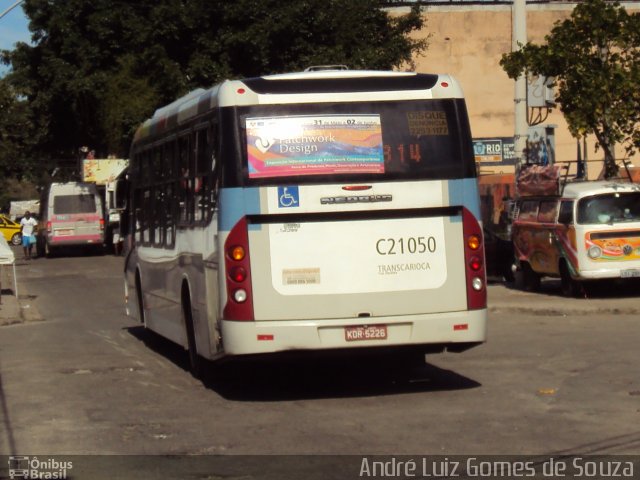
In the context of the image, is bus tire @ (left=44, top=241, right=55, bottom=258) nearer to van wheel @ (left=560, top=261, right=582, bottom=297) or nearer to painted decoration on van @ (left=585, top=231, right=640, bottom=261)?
van wheel @ (left=560, top=261, right=582, bottom=297)

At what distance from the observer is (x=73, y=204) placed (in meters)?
44.6

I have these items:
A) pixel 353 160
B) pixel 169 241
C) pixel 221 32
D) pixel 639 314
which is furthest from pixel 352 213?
pixel 221 32

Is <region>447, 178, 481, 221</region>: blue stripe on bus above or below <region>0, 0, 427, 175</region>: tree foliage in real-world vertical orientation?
below

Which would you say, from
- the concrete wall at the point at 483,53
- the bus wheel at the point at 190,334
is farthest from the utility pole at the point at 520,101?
the concrete wall at the point at 483,53

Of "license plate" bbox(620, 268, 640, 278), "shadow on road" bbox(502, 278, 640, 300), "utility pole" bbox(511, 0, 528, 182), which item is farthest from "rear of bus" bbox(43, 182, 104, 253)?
"license plate" bbox(620, 268, 640, 278)

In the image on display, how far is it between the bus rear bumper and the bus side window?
9.65 metres

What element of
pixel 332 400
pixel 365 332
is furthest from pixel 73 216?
pixel 365 332

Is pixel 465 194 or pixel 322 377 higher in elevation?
pixel 465 194

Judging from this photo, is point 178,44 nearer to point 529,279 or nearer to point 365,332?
point 529,279

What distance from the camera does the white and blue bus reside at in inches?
412

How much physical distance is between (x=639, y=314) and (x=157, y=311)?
774cm

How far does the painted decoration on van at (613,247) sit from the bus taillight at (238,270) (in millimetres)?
10496

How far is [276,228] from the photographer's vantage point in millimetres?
10523

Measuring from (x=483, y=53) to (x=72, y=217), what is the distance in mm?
18205
